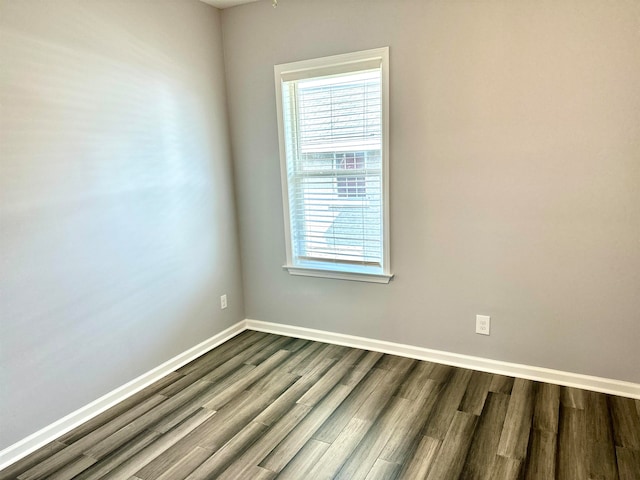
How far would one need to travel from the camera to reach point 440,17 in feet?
8.46

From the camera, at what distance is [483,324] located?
2.84 metres

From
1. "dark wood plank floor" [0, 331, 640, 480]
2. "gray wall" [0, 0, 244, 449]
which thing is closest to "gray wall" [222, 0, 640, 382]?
"dark wood plank floor" [0, 331, 640, 480]

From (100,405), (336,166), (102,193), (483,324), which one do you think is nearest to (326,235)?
(336,166)

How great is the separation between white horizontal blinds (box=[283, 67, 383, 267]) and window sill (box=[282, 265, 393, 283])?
0.08m

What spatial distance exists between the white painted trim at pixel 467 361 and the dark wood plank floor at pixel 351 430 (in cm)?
7

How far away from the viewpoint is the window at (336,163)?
9.49 ft

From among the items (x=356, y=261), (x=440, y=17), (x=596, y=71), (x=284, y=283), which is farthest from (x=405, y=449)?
(x=440, y=17)

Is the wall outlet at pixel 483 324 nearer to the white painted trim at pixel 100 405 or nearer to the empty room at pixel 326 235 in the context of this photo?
the empty room at pixel 326 235

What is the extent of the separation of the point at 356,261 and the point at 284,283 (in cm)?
68

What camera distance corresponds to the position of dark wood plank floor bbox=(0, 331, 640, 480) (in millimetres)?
2023

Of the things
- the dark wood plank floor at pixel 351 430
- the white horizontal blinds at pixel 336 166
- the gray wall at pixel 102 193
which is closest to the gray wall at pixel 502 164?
the white horizontal blinds at pixel 336 166

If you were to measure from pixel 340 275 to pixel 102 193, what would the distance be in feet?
5.55

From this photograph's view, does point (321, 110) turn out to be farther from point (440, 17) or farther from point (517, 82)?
point (517, 82)

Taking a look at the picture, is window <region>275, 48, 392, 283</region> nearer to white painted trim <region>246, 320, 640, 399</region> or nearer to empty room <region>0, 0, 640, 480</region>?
empty room <region>0, 0, 640, 480</region>
